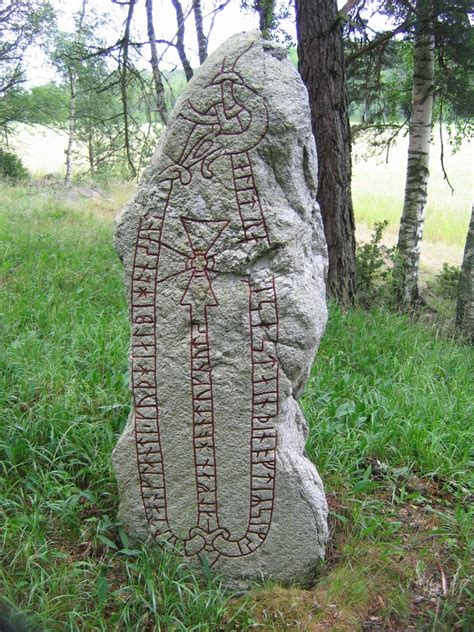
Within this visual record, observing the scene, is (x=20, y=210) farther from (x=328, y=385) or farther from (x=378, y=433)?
(x=378, y=433)

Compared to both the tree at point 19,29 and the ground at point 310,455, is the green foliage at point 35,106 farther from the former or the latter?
the ground at point 310,455

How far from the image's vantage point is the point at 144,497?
2.68 metres

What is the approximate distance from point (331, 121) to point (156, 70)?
2.88m

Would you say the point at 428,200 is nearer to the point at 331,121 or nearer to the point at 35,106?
the point at 35,106

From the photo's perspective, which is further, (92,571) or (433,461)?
(433,461)

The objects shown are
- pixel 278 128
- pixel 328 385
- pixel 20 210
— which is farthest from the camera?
pixel 20 210

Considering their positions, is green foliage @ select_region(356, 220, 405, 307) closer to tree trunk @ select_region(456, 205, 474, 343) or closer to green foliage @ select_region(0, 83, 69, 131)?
tree trunk @ select_region(456, 205, 474, 343)

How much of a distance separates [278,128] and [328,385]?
2.06 metres

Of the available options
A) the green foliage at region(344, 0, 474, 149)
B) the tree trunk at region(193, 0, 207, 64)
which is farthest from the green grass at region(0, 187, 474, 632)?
the tree trunk at region(193, 0, 207, 64)

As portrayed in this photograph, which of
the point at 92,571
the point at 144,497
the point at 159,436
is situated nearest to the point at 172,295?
the point at 159,436

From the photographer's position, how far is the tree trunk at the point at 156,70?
292 inches

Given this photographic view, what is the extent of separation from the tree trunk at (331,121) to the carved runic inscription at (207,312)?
323 cm

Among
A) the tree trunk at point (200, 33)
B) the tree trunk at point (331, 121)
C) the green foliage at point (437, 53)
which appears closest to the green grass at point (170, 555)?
the tree trunk at point (331, 121)

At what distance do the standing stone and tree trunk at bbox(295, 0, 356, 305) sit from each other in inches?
120
